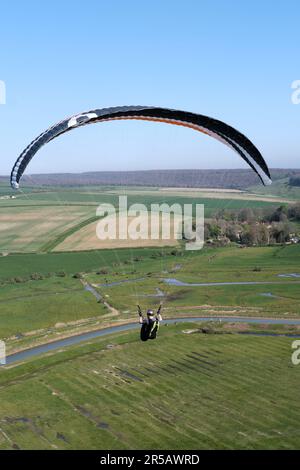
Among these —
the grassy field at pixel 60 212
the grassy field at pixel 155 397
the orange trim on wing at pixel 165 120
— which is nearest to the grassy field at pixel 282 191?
the grassy field at pixel 60 212

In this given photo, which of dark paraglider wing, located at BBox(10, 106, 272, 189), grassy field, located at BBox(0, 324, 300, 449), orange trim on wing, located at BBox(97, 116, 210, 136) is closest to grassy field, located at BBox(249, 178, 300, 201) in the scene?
grassy field, located at BBox(0, 324, 300, 449)

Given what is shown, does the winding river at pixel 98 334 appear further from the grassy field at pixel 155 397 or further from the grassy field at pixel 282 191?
the grassy field at pixel 282 191

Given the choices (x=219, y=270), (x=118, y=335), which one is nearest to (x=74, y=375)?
(x=118, y=335)

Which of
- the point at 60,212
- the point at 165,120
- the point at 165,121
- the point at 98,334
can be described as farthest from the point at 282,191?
the point at 165,120

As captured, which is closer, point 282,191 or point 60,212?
point 60,212

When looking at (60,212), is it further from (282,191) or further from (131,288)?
(282,191)

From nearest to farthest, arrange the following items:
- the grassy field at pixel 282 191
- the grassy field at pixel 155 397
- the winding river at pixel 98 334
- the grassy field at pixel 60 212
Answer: the grassy field at pixel 155 397 < the winding river at pixel 98 334 < the grassy field at pixel 60 212 < the grassy field at pixel 282 191
